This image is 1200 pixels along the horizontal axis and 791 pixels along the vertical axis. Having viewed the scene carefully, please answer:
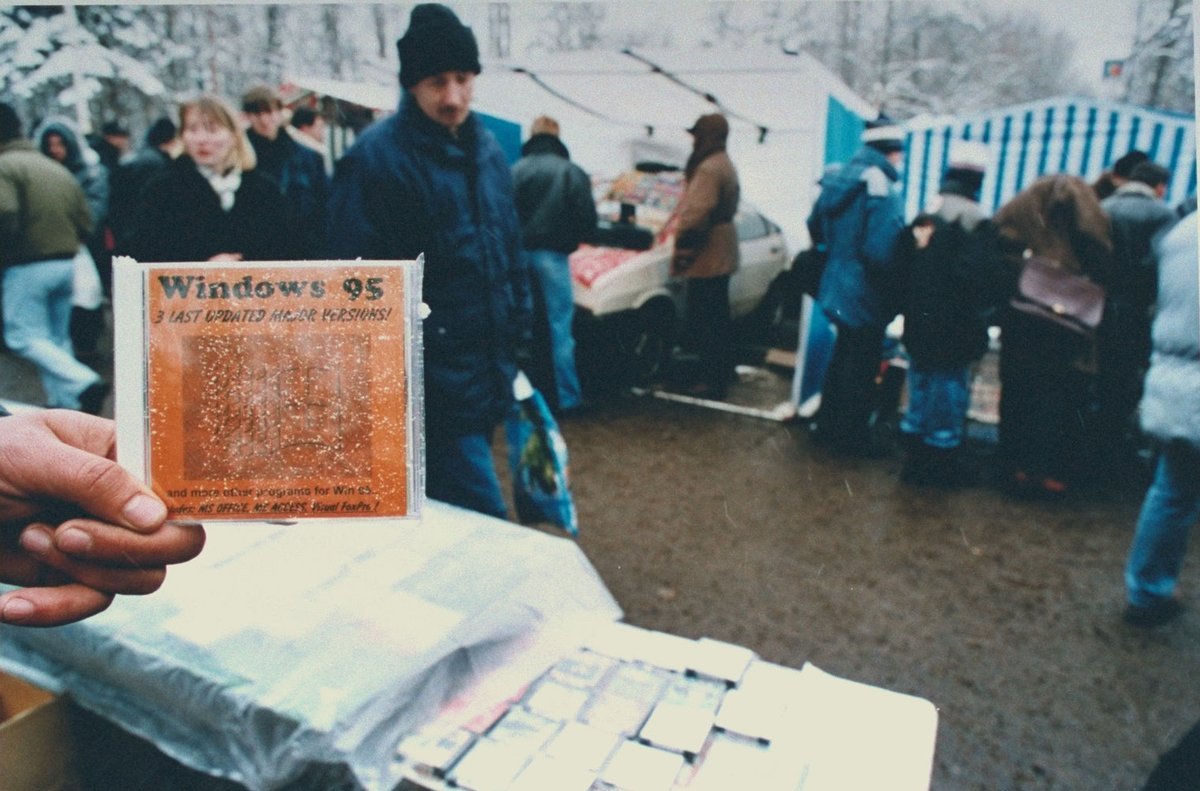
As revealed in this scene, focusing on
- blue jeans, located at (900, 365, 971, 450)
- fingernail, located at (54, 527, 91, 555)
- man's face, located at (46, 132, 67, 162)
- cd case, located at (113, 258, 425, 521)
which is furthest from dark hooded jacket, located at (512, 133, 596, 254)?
man's face, located at (46, 132, 67, 162)

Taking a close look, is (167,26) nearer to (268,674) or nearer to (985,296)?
(268,674)

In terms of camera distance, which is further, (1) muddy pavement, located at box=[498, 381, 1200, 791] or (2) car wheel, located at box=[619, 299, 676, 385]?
(2) car wheel, located at box=[619, 299, 676, 385]

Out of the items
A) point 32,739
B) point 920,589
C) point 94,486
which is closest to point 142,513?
point 94,486

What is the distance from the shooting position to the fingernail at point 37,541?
0.67 m

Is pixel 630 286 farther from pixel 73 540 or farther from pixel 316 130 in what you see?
pixel 73 540

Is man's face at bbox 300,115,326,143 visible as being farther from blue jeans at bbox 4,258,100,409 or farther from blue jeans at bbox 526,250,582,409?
blue jeans at bbox 526,250,582,409

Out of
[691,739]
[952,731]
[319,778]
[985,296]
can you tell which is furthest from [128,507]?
[985,296]

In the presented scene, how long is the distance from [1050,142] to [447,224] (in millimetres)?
3624

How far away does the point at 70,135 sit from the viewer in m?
4.22

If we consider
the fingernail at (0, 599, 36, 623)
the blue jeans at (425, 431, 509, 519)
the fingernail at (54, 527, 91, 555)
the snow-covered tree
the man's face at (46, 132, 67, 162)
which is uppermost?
the snow-covered tree

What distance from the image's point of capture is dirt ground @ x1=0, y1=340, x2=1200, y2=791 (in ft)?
6.23

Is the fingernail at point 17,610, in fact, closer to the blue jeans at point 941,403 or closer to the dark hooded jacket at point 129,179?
the blue jeans at point 941,403

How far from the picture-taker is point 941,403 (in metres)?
3.17

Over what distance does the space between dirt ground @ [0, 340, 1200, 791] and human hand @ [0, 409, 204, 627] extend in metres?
1.64
